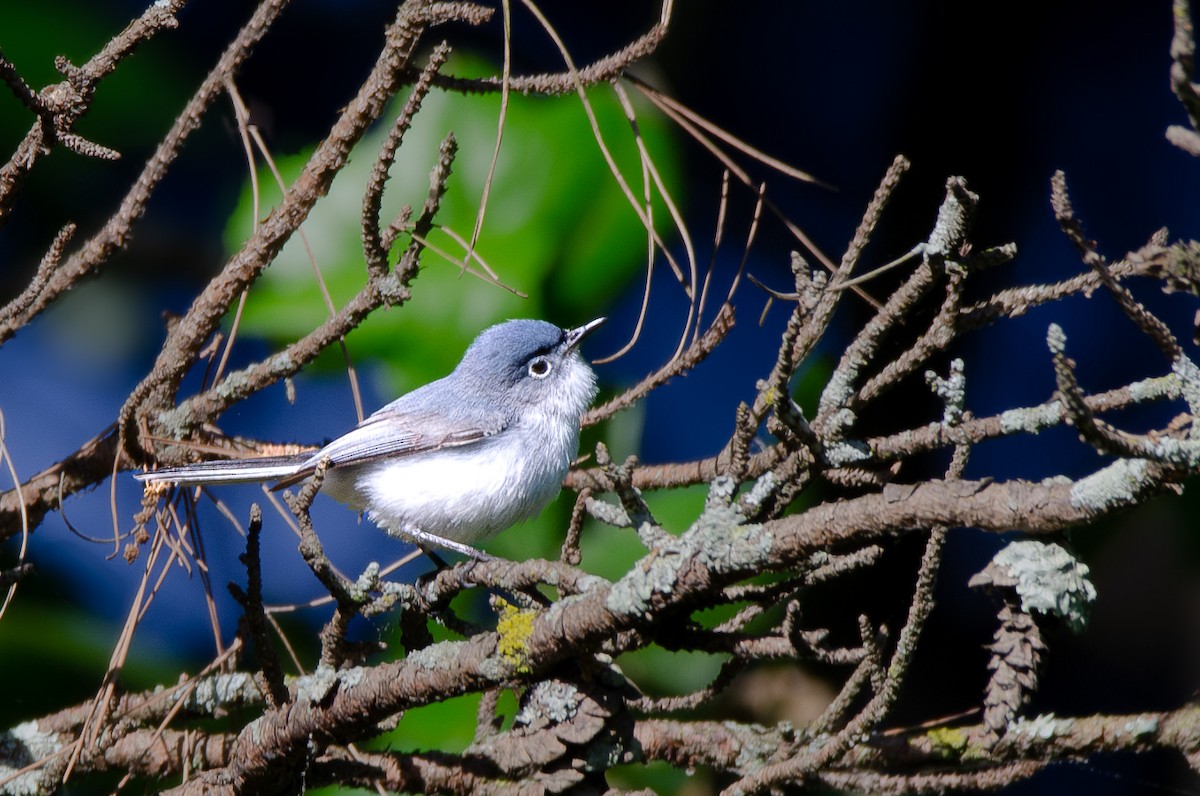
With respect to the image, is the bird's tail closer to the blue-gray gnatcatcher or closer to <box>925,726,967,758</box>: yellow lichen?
the blue-gray gnatcatcher

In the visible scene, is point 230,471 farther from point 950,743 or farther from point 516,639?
point 950,743

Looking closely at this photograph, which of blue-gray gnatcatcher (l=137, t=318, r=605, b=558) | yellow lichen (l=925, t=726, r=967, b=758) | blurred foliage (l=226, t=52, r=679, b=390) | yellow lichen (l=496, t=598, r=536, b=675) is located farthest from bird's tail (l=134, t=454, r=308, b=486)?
yellow lichen (l=925, t=726, r=967, b=758)

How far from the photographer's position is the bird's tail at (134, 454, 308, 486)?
1.59m

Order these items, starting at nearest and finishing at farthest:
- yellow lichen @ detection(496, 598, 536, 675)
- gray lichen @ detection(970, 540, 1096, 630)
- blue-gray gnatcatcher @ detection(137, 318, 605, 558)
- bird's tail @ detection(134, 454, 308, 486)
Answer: gray lichen @ detection(970, 540, 1096, 630), yellow lichen @ detection(496, 598, 536, 675), bird's tail @ detection(134, 454, 308, 486), blue-gray gnatcatcher @ detection(137, 318, 605, 558)

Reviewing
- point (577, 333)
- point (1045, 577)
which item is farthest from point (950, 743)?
point (577, 333)

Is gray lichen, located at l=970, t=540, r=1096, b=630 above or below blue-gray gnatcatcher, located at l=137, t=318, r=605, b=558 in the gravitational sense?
above

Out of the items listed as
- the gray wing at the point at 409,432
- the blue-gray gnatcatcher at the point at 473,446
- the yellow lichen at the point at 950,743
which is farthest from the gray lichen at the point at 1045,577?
the gray wing at the point at 409,432

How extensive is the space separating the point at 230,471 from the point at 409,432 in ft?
1.36

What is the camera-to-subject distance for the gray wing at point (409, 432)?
6.40ft

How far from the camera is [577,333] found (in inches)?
83.3

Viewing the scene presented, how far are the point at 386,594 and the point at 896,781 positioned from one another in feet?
2.12

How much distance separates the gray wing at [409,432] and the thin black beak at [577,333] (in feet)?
0.67

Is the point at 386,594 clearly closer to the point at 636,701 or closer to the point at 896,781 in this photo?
Result: the point at 636,701

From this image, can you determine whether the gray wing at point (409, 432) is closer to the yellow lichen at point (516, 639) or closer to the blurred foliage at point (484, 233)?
the blurred foliage at point (484, 233)
